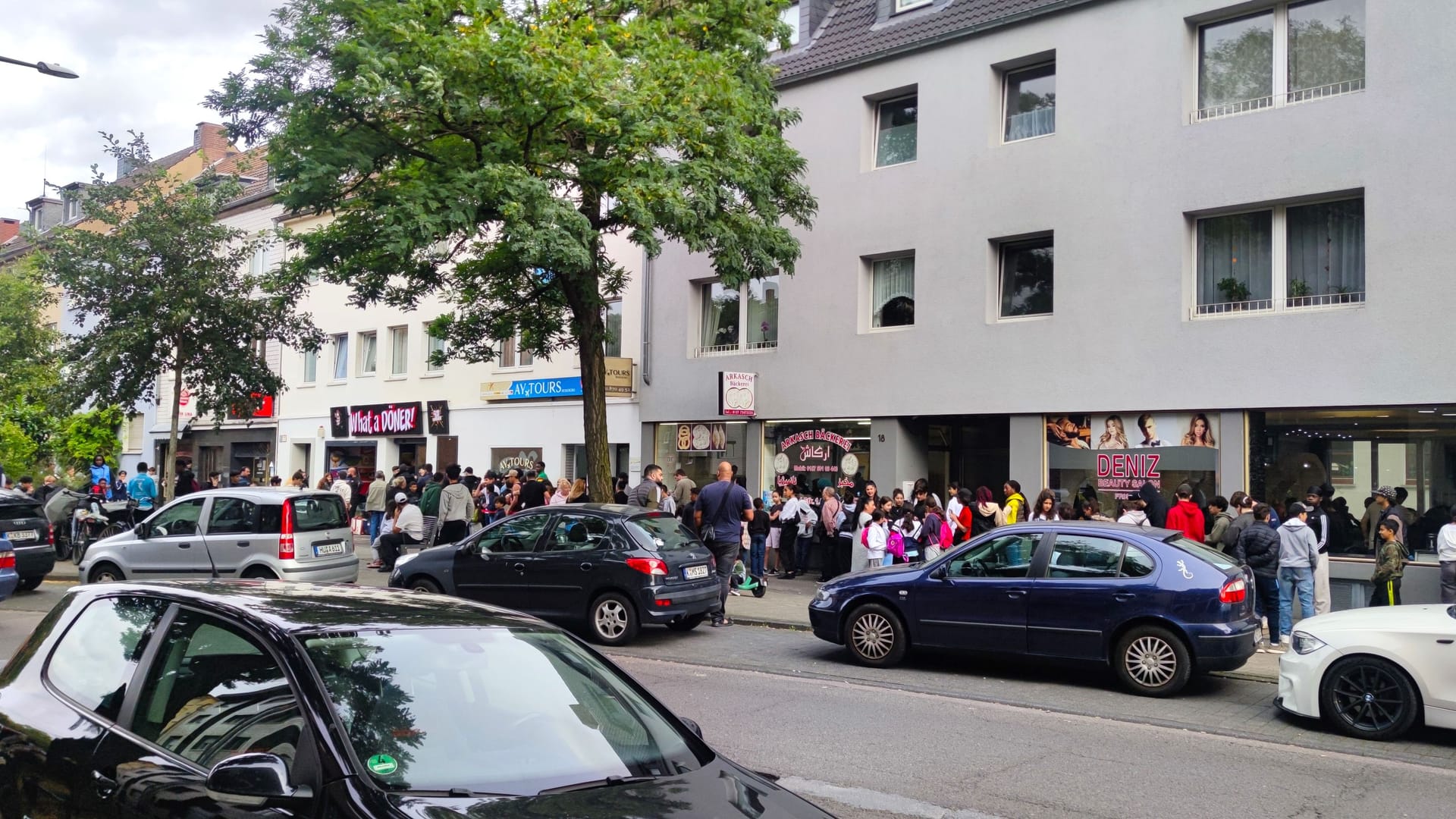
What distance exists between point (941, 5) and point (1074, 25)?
276 cm

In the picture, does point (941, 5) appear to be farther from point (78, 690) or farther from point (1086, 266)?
point (78, 690)

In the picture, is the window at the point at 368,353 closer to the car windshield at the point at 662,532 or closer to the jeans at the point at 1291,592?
the car windshield at the point at 662,532

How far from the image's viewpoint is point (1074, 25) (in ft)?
56.2

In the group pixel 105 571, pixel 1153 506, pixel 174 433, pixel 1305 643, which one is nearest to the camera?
pixel 1305 643

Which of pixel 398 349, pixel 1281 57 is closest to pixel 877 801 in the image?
pixel 1281 57

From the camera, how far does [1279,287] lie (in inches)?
589

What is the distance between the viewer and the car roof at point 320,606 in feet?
11.7

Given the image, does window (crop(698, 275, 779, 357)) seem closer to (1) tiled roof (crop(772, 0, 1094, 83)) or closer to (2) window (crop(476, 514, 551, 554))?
(1) tiled roof (crop(772, 0, 1094, 83))

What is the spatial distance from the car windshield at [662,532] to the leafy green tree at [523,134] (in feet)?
11.8

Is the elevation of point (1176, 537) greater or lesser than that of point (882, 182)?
lesser

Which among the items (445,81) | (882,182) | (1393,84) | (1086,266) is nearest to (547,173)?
(445,81)

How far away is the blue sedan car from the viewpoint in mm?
9469

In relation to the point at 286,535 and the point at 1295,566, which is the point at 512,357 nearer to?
the point at 286,535

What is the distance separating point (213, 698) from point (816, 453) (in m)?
17.0
